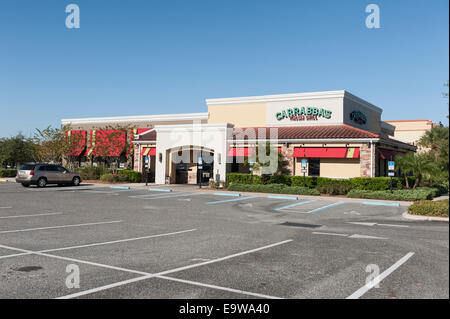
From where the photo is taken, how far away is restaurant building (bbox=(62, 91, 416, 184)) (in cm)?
2805

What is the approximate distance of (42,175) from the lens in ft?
92.3

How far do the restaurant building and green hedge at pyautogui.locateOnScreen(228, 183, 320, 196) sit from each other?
248cm

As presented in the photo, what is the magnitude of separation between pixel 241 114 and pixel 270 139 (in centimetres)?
663

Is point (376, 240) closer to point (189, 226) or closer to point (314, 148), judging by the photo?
point (189, 226)

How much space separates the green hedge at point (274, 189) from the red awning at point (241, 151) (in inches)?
134

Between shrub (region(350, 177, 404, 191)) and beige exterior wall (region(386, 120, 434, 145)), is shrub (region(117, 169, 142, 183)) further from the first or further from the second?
beige exterior wall (region(386, 120, 434, 145))

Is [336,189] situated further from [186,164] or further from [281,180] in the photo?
[186,164]

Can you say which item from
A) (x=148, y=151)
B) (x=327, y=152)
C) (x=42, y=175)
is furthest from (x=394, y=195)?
(x=42, y=175)

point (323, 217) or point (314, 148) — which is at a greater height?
point (314, 148)

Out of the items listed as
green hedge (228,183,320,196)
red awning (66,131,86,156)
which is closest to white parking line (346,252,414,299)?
green hedge (228,183,320,196)

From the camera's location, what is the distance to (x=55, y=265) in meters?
7.05

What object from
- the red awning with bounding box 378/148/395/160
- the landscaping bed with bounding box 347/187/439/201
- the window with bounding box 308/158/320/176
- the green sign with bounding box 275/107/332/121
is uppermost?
the green sign with bounding box 275/107/332/121

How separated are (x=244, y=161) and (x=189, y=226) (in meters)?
17.7

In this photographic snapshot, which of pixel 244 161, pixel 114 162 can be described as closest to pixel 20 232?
pixel 244 161
